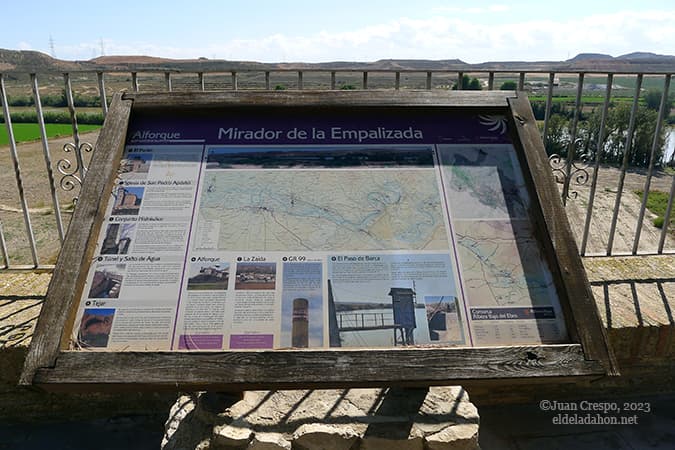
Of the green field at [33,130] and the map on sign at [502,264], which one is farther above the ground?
the map on sign at [502,264]

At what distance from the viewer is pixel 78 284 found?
1747 millimetres

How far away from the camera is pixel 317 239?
189 centimetres

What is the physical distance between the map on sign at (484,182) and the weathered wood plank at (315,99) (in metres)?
0.24

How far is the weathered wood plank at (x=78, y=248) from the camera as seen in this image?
1.63 m

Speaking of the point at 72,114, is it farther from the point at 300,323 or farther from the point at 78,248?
the point at 300,323

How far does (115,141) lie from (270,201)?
0.72 meters

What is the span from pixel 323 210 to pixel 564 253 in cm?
92

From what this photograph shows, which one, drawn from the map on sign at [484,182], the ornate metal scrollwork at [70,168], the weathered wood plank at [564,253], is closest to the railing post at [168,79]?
the ornate metal scrollwork at [70,168]

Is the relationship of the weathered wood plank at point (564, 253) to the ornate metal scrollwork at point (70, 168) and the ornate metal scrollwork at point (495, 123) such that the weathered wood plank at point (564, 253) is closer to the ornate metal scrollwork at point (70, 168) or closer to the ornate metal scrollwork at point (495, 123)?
the ornate metal scrollwork at point (495, 123)

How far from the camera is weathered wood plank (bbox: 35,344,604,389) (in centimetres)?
160

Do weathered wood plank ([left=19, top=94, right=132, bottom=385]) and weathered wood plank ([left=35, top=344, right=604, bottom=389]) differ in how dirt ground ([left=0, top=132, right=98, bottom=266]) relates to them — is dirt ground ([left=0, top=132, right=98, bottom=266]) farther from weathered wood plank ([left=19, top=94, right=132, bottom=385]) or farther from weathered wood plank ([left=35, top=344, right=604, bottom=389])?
weathered wood plank ([left=35, top=344, right=604, bottom=389])

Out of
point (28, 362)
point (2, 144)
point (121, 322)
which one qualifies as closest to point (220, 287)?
point (121, 322)

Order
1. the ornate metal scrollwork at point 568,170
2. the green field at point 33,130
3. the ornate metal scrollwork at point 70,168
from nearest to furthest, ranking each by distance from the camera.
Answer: the ornate metal scrollwork at point 70,168 → the ornate metal scrollwork at point 568,170 → the green field at point 33,130

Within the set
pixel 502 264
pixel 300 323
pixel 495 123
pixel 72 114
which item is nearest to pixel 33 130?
pixel 72 114
